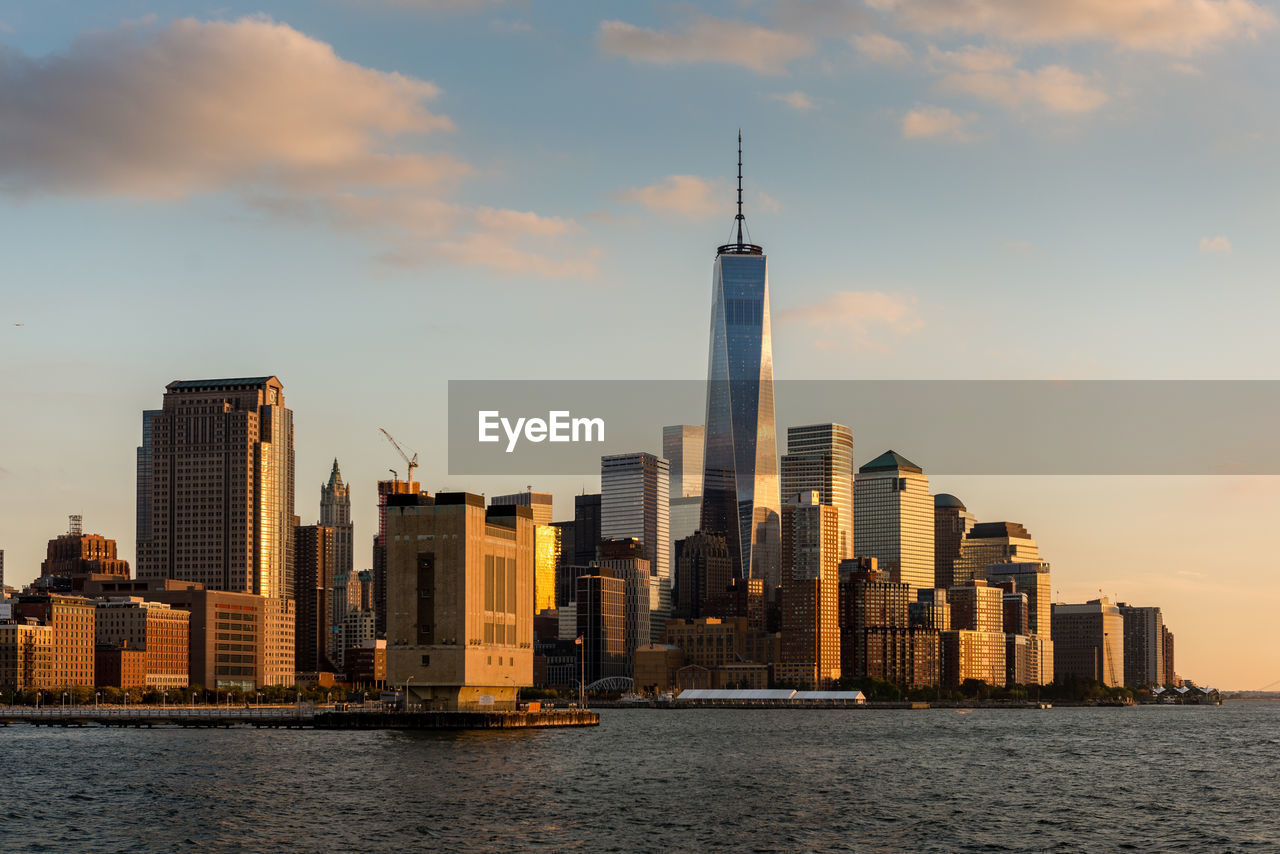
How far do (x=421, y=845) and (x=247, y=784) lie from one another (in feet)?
139

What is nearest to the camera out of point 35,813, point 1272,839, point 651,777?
point 1272,839

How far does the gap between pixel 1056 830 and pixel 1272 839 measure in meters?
14.2

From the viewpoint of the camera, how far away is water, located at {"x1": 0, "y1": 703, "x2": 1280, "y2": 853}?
355 feet

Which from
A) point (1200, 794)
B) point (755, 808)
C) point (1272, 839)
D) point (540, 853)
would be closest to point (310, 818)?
point (540, 853)

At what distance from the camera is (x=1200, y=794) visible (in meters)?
146

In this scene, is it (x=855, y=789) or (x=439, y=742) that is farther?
(x=439, y=742)

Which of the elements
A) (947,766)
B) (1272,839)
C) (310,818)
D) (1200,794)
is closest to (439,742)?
(947,766)

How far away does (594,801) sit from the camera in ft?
422

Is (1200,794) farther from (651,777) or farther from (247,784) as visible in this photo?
(247,784)

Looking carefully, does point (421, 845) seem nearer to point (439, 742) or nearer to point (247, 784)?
point (247, 784)

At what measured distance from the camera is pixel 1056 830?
115438 mm

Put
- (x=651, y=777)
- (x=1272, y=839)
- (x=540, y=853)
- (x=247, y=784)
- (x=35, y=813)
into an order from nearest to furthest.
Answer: (x=540, y=853), (x=1272, y=839), (x=35, y=813), (x=247, y=784), (x=651, y=777)

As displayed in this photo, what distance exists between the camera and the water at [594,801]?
108062 mm

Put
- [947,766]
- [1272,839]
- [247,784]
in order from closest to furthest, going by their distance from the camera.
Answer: [1272,839] → [247,784] → [947,766]
